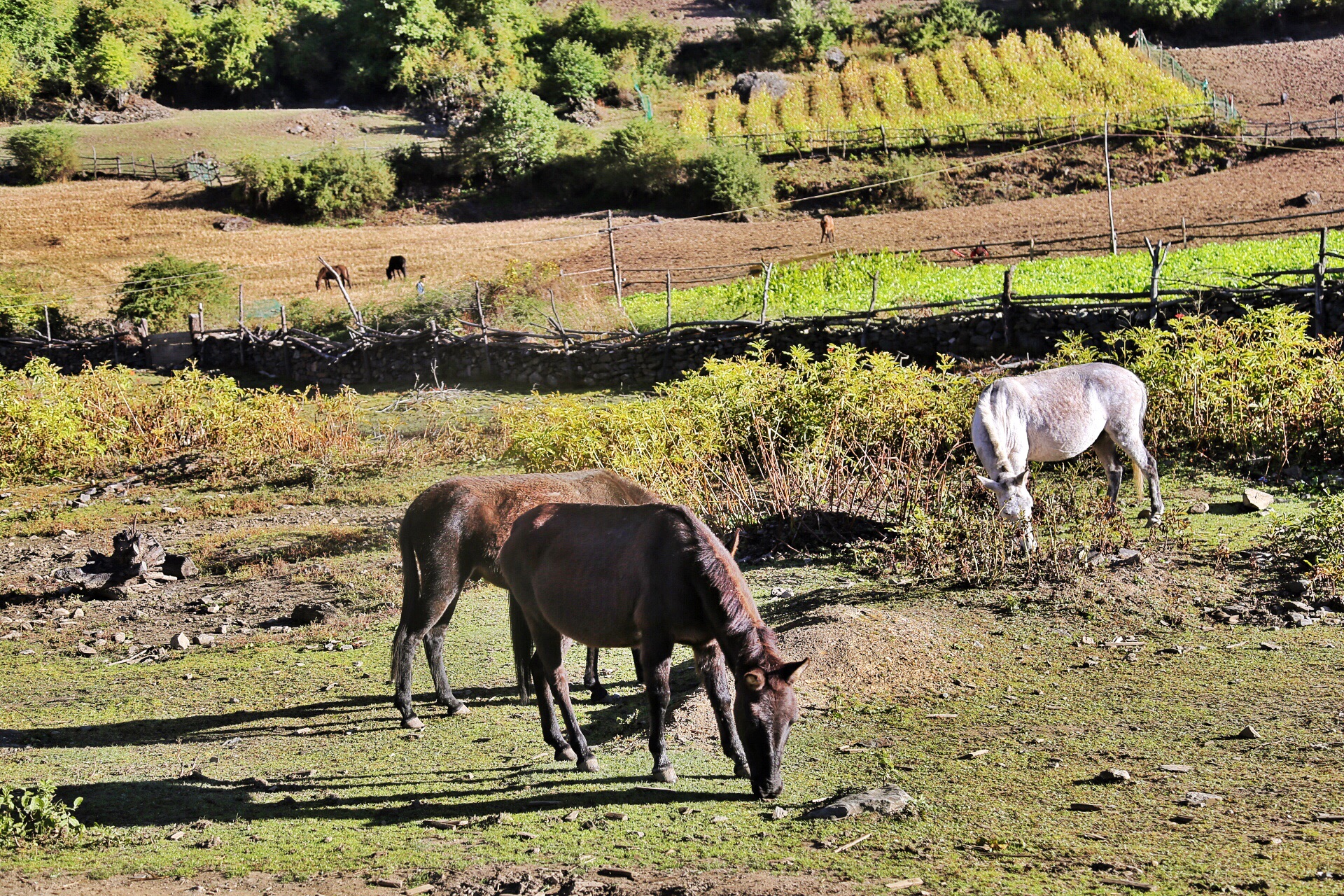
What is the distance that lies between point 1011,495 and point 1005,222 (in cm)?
2694

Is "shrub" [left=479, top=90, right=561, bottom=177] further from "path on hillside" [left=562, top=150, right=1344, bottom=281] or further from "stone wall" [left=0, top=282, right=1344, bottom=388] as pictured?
"stone wall" [left=0, top=282, right=1344, bottom=388]

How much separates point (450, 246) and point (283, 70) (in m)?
37.1

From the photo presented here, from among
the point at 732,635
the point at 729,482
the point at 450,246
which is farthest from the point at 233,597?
the point at 450,246

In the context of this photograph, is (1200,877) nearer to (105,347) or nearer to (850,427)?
(850,427)

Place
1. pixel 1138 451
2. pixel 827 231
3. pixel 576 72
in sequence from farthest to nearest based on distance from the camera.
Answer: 1. pixel 576 72
2. pixel 827 231
3. pixel 1138 451

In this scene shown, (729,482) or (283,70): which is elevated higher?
(283,70)

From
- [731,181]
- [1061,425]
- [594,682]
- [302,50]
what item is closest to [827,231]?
[731,181]

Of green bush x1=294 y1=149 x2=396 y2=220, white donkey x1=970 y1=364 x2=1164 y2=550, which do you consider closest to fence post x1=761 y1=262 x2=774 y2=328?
white donkey x1=970 y1=364 x2=1164 y2=550

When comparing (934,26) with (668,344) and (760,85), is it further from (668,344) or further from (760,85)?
(668,344)

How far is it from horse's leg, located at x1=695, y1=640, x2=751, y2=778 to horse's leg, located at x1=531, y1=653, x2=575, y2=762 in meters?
0.95

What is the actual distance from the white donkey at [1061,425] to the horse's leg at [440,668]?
167 inches

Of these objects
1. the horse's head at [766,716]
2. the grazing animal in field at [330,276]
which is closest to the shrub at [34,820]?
the horse's head at [766,716]

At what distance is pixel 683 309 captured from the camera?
1034 inches

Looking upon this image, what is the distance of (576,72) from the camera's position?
62.5 meters
